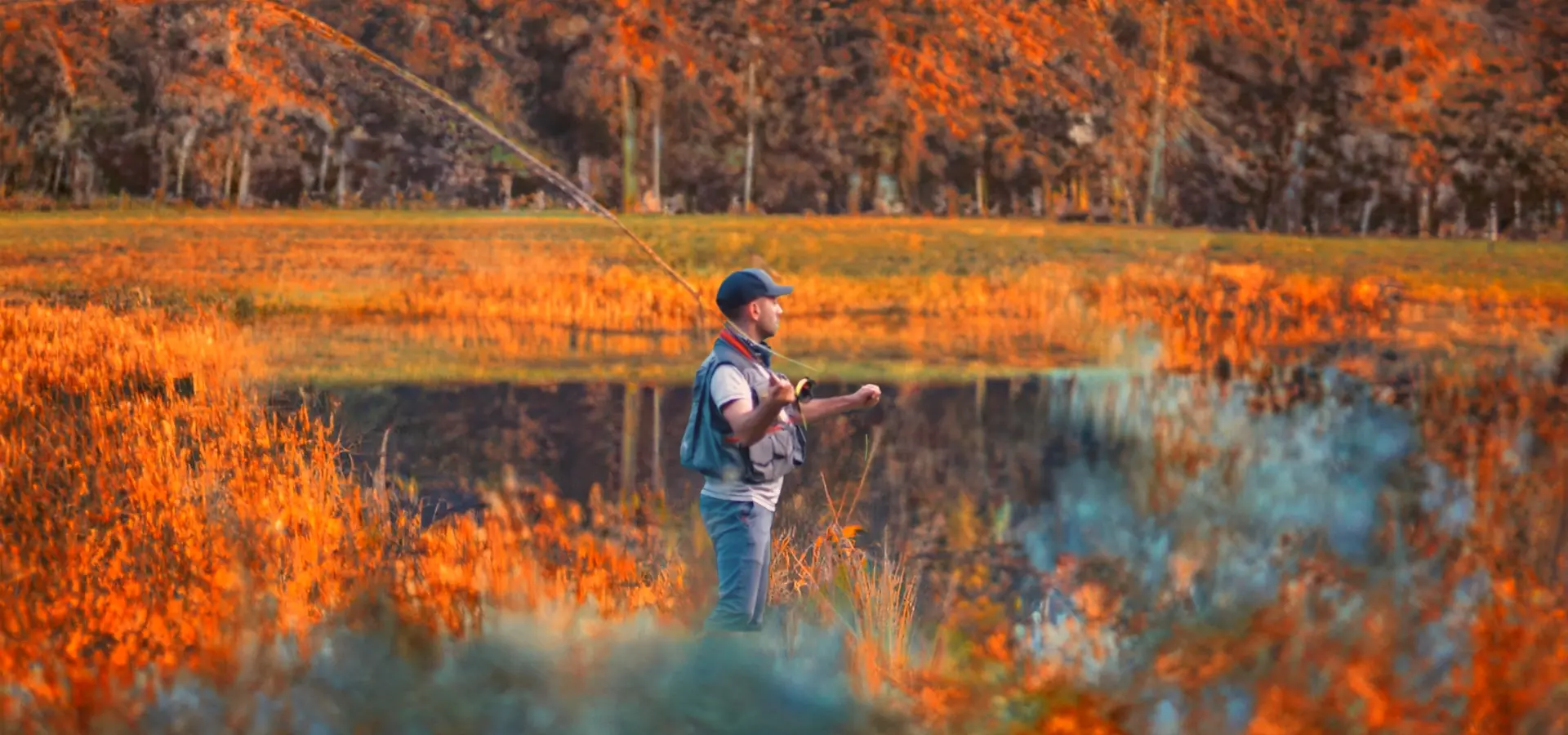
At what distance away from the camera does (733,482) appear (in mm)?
4875

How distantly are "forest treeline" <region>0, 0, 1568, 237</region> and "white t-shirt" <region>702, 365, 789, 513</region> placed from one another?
127 centimetres

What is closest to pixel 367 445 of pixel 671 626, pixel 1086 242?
pixel 671 626

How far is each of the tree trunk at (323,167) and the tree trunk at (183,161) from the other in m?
1.42

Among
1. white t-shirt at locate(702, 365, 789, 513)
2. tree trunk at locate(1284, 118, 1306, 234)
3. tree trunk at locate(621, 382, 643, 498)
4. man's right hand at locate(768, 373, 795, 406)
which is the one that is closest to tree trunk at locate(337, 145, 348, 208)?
tree trunk at locate(621, 382, 643, 498)

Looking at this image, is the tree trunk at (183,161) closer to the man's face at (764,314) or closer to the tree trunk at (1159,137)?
the tree trunk at (1159,137)

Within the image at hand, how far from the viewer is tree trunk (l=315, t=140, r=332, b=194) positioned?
20203 millimetres

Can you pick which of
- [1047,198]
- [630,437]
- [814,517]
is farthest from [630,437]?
[1047,198]

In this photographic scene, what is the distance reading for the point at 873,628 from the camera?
6168mm

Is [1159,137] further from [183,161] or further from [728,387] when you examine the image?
[728,387]

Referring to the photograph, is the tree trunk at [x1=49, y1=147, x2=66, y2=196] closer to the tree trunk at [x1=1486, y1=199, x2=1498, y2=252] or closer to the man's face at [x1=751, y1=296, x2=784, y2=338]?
the man's face at [x1=751, y1=296, x2=784, y2=338]

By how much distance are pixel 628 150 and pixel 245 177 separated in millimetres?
4844

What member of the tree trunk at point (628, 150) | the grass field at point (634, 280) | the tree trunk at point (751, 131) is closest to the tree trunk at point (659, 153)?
the tree trunk at point (628, 150)

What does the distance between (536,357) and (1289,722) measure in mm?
12188

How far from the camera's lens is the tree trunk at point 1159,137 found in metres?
19.8
